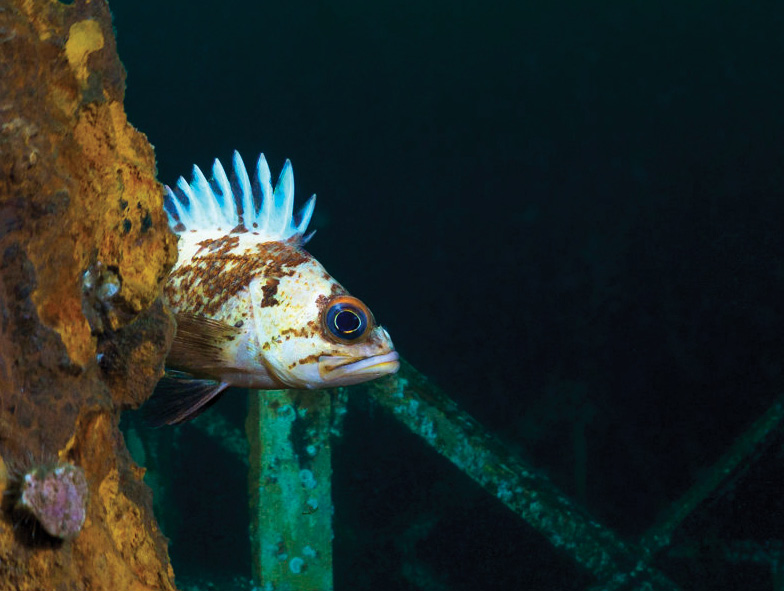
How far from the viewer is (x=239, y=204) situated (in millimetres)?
1761

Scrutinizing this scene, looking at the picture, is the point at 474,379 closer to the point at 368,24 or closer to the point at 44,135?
the point at 368,24

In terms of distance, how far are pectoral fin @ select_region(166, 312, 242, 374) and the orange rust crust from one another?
79mm

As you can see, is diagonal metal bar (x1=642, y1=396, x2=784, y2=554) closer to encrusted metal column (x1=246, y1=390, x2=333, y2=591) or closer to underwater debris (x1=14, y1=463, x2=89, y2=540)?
encrusted metal column (x1=246, y1=390, x2=333, y2=591)

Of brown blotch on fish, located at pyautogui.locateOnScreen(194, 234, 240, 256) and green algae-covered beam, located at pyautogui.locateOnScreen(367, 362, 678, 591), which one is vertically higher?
brown blotch on fish, located at pyautogui.locateOnScreen(194, 234, 240, 256)

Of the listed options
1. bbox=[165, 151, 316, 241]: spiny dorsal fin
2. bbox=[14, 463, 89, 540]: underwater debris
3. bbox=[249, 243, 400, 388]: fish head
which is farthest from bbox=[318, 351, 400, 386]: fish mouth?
bbox=[14, 463, 89, 540]: underwater debris

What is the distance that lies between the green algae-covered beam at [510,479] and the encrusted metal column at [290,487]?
0.58 meters

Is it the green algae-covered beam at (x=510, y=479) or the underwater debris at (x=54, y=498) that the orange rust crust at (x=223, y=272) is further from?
the green algae-covered beam at (x=510, y=479)

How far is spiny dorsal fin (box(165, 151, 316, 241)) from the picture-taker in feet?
5.72

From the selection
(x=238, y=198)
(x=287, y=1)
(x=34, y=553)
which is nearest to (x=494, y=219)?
(x=287, y=1)

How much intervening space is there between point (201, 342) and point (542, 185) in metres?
12.4

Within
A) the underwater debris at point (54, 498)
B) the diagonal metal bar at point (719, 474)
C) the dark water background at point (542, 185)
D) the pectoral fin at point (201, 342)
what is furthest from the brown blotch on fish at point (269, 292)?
the dark water background at point (542, 185)

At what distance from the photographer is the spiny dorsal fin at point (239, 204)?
5.72ft

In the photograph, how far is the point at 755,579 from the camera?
23.0ft

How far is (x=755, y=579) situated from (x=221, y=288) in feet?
24.3
